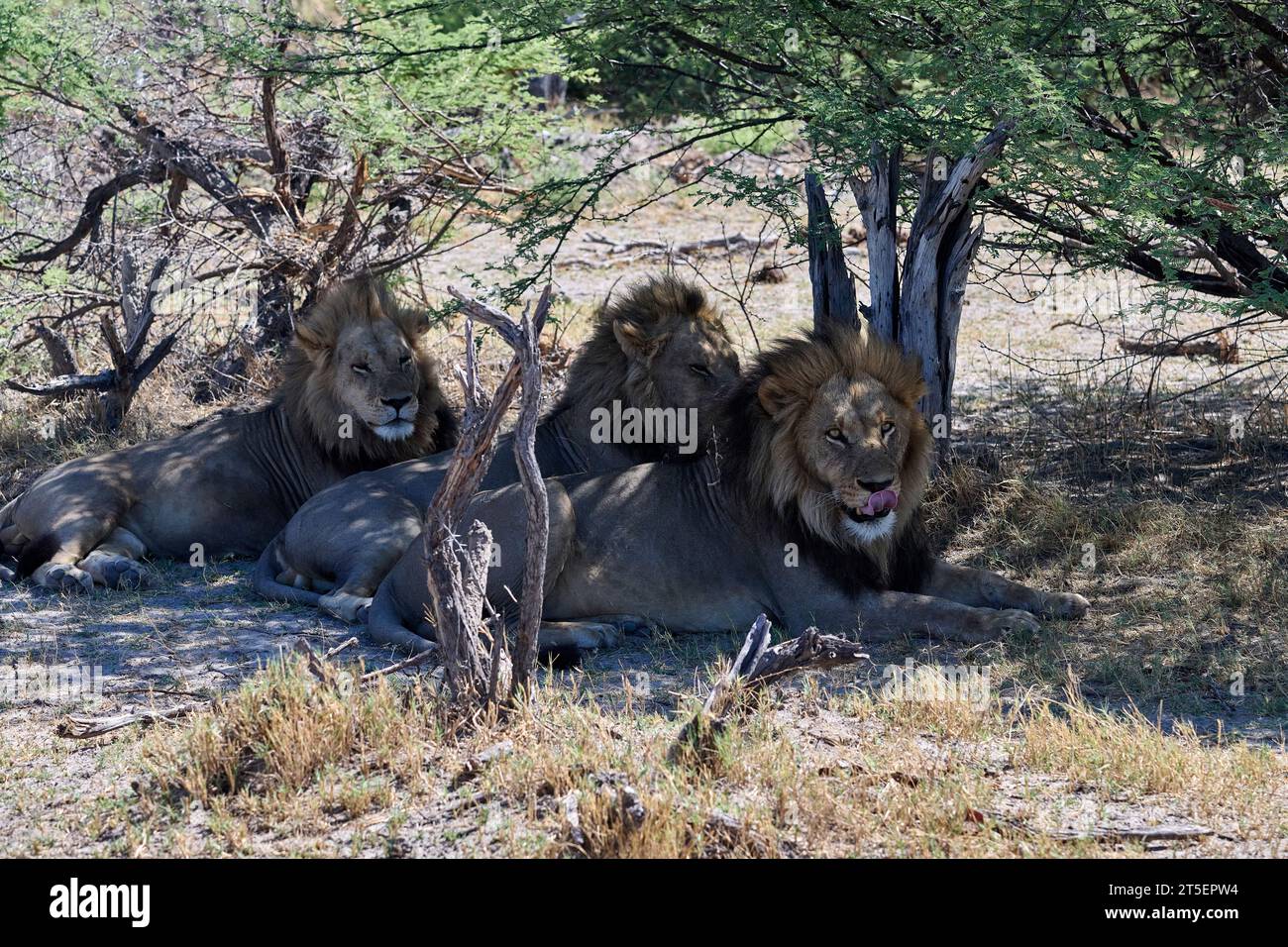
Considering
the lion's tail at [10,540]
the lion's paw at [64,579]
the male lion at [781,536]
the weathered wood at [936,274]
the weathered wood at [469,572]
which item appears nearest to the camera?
the weathered wood at [469,572]

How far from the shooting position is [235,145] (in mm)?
12234

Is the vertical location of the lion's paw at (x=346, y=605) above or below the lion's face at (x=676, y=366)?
below

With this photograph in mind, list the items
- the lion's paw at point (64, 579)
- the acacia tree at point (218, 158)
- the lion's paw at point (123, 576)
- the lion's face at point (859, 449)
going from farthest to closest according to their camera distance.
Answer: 1. the acacia tree at point (218, 158)
2. the lion's paw at point (123, 576)
3. the lion's paw at point (64, 579)
4. the lion's face at point (859, 449)

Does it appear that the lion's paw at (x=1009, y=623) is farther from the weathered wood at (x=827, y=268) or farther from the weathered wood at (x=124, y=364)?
the weathered wood at (x=124, y=364)

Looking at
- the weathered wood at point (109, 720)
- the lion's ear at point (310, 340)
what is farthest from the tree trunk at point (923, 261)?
the weathered wood at point (109, 720)

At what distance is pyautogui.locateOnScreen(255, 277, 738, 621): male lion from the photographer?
7.85m

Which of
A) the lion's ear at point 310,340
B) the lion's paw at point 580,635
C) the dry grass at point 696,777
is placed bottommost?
the dry grass at point 696,777

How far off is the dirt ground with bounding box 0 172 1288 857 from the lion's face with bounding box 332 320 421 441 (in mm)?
1245

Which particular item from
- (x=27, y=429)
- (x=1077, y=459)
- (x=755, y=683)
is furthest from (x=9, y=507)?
(x=1077, y=459)

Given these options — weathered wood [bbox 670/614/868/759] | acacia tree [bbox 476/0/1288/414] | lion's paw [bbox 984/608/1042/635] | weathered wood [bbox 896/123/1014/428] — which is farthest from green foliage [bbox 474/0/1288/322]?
weathered wood [bbox 670/614/868/759]

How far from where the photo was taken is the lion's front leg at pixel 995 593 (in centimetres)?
725

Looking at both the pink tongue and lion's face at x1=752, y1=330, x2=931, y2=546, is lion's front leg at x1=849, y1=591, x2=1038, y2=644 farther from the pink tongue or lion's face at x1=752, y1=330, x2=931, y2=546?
the pink tongue

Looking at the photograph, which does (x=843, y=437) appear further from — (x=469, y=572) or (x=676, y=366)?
(x=469, y=572)

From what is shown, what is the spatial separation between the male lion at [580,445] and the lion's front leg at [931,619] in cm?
136
